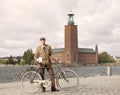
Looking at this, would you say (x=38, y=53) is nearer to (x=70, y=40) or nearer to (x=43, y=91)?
(x=43, y=91)

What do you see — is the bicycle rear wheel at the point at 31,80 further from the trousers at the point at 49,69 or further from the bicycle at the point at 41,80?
the trousers at the point at 49,69

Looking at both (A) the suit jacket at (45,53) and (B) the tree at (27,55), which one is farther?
(B) the tree at (27,55)

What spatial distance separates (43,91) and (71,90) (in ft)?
3.21

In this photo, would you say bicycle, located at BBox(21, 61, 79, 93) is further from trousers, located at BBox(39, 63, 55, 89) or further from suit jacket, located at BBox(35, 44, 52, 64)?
suit jacket, located at BBox(35, 44, 52, 64)

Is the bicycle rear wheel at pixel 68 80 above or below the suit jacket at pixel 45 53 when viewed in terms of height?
below

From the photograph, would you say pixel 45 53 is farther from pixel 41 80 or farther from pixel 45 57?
pixel 41 80

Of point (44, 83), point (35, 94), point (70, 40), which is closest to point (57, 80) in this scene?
point (44, 83)

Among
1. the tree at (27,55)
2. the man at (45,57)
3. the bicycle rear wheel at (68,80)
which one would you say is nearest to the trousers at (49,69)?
the man at (45,57)

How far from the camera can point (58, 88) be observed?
46.1 feet

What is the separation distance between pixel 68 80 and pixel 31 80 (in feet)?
4.80

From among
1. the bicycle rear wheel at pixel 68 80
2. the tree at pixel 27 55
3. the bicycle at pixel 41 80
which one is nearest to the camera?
the bicycle at pixel 41 80

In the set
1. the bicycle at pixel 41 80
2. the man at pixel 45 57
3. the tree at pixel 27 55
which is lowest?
the bicycle at pixel 41 80

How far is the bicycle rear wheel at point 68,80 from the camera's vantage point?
13453 millimetres

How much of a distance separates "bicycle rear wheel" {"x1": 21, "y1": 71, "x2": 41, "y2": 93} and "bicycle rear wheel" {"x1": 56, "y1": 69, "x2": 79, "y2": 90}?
30.0 inches
